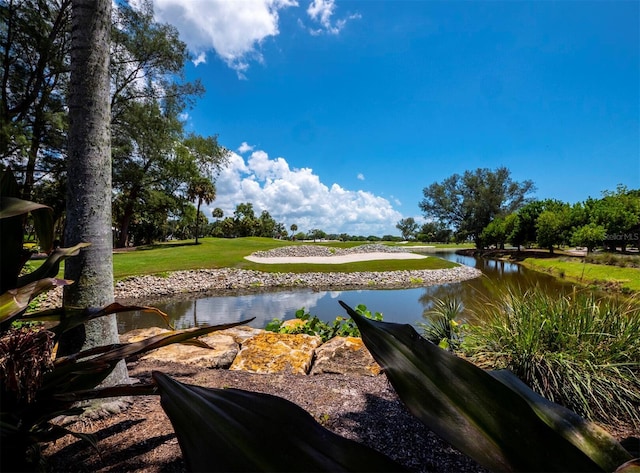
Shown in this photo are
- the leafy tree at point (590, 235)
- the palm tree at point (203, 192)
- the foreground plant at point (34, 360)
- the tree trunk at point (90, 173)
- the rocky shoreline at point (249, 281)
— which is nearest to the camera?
the foreground plant at point (34, 360)

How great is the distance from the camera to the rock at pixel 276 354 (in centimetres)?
327

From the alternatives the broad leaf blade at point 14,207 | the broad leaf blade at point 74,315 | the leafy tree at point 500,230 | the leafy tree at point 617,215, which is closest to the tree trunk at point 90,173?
the broad leaf blade at point 74,315

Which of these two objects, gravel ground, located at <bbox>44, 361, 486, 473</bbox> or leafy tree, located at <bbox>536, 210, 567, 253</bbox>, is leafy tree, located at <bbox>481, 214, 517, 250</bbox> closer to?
leafy tree, located at <bbox>536, 210, 567, 253</bbox>

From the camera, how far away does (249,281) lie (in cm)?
1341

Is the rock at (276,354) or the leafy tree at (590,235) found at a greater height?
the leafy tree at (590,235)

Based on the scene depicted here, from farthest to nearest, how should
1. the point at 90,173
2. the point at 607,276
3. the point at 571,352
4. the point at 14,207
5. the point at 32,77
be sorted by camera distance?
the point at 607,276
the point at 32,77
the point at 571,352
the point at 90,173
the point at 14,207

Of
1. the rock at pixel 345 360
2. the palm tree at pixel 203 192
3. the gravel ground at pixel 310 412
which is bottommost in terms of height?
the rock at pixel 345 360

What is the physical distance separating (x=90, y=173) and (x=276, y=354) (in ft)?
8.40

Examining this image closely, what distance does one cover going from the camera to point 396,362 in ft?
2.12

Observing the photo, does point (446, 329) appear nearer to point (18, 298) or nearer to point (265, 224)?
point (18, 298)

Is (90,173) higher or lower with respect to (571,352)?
higher

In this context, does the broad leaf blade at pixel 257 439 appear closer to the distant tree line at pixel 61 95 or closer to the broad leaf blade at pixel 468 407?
the broad leaf blade at pixel 468 407

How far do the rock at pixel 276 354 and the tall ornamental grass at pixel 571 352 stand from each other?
182 cm

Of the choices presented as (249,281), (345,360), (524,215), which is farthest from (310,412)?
(524,215)
